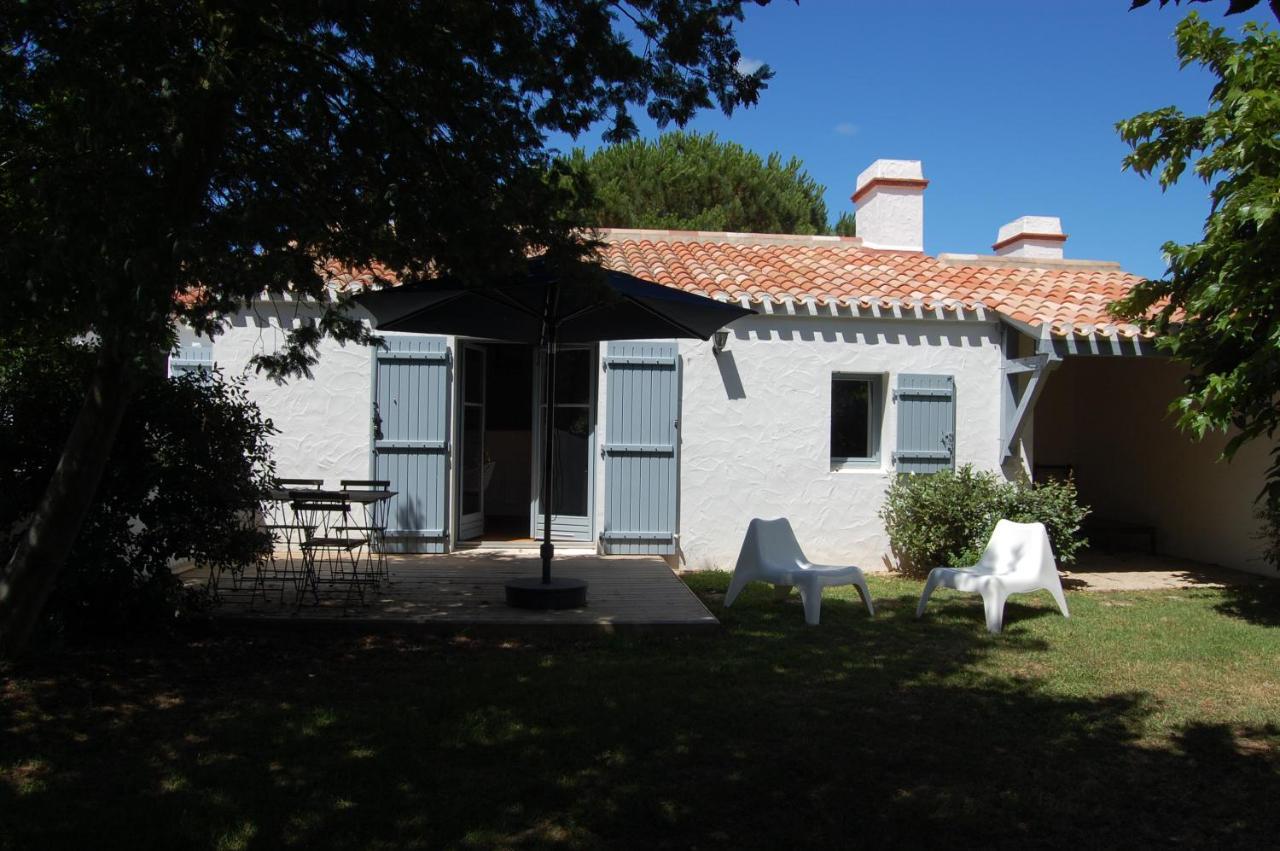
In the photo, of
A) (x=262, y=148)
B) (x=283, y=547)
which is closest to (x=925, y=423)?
(x=283, y=547)

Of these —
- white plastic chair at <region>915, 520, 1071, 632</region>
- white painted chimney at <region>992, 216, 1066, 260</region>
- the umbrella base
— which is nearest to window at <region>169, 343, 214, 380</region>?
the umbrella base

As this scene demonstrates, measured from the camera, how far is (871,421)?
1012cm

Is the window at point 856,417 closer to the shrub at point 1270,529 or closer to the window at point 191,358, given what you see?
the shrub at point 1270,529

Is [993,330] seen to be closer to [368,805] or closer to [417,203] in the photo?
[417,203]

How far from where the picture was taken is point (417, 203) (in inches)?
202

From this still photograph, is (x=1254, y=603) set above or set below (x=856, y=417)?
below

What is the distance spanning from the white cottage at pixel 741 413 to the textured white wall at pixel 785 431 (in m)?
0.02

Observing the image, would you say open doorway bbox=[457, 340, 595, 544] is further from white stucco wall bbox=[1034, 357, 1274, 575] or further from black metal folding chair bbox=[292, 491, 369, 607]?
white stucco wall bbox=[1034, 357, 1274, 575]

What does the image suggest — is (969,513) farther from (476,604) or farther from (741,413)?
(476,604)

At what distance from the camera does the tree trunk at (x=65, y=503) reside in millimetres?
4793

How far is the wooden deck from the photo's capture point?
6.26 meters

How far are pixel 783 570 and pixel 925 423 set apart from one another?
10.7 ft

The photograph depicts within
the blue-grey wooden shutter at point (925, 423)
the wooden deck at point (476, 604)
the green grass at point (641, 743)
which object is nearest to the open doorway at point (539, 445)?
the wooden deck at point (476, 604)

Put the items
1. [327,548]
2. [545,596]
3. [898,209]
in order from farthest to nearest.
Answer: [898,209] < [327,548] < [545,596]
